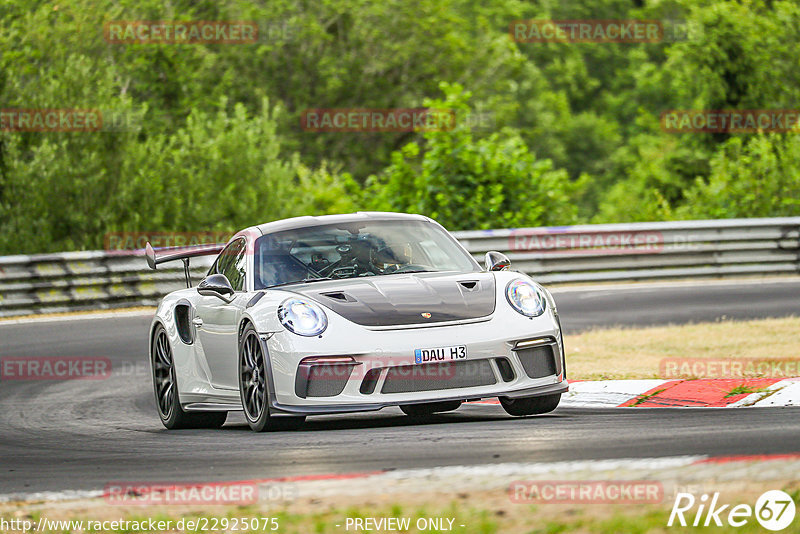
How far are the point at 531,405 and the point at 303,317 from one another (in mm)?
1640

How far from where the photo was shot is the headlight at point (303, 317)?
8.19m

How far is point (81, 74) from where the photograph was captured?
24734 millimetres

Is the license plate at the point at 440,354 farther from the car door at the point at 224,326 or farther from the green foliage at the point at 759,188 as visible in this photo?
the green foliage at the point at 759,188

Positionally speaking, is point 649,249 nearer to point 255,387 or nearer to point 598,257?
point 598,257

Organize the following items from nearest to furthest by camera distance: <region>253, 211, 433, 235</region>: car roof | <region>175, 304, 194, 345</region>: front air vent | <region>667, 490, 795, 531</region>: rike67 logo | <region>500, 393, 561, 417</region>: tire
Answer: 1. <region>667, 490, 795, 531</region>: rike67 logo
2. <region>500, 393, 561, 417</region>: tire
3. <region>253, 211, 433, 235</region>: car roof
4. <region>175, 304, 194, 345</region>: front air vent

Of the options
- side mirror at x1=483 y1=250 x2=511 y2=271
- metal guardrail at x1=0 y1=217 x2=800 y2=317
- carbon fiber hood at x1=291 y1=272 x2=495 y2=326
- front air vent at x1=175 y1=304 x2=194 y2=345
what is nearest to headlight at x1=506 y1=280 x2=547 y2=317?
carbon fiber hood at x1=291 y1=272 x2=495 y2=326

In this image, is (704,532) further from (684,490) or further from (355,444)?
(355,444)

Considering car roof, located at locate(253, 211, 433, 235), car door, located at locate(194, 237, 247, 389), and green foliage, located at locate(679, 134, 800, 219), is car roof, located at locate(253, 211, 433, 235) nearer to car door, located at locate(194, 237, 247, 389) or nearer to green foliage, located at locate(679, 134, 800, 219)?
car door, located at locate(194, 237, 247, 389)

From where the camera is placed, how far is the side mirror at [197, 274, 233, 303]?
9.11 meters

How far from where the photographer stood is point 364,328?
8.13 metres

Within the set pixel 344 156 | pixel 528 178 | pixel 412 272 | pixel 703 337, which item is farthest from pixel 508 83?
pixel 412 272

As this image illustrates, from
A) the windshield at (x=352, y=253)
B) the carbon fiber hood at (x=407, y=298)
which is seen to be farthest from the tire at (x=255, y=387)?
the windshield at (x=352, y=253)

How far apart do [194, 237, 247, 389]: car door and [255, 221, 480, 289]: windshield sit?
0.21 m

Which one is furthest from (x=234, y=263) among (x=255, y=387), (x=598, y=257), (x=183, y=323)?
(x=598, y=257)
